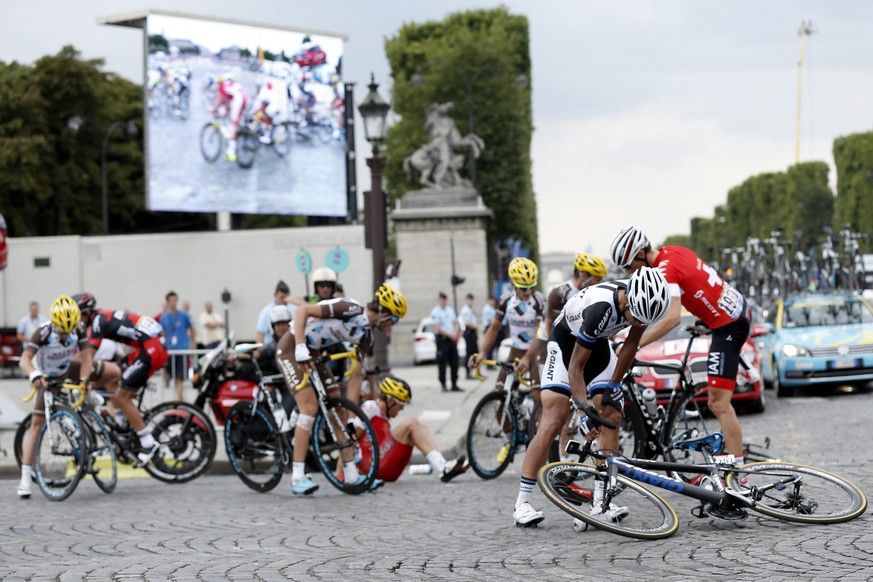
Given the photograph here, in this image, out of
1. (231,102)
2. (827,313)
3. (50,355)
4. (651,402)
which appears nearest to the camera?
(651,402)

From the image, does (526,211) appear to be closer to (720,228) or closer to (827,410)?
(827,410)

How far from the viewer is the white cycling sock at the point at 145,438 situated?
11570mm

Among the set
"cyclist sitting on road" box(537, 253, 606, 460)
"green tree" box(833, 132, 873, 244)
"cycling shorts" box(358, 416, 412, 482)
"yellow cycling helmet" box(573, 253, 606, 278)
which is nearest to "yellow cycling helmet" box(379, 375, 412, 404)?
"cycling shorts" box(358, 416, 412, 482)

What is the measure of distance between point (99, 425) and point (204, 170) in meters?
33.4

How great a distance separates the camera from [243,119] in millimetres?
44594

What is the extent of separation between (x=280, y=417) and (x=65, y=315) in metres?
1.82

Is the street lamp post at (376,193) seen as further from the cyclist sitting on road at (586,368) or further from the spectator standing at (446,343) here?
the cyclist sitting on road at (586,368)

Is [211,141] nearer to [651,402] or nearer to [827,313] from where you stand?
[827,313]

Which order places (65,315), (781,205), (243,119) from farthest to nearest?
(781,205) → (243,119) → (65,315)

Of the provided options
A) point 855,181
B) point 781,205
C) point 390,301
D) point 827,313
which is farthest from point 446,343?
point 781,205

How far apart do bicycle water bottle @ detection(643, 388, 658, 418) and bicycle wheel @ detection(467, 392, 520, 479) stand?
6.40 ft

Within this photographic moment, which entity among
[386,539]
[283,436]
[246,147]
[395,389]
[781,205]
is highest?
[246,147]

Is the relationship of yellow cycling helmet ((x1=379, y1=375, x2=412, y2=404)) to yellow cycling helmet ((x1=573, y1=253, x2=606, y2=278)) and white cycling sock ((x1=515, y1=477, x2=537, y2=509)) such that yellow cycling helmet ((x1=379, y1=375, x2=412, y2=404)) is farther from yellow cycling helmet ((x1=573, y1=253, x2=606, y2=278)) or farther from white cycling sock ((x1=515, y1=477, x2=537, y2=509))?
white cycling sock ((x1=515, y1=477, x2=537, y2=509))

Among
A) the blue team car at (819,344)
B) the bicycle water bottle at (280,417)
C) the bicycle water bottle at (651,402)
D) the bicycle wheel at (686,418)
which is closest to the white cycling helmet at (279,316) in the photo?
the bicycle water bottle at (280,417)
